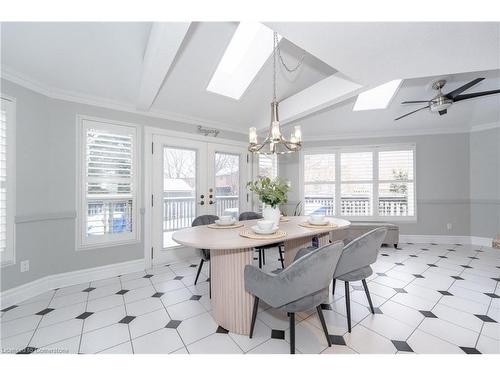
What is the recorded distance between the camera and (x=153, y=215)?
11.0 ft

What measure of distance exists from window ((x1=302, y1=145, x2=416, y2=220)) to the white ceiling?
1.38 meters

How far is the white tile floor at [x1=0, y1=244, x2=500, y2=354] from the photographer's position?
1651mm

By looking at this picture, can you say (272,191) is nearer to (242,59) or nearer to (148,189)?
(148,189)

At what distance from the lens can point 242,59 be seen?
3.21 metres

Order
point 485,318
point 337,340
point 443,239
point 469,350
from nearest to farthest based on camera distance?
point 469,350 < point 337,340 < point 485,318 < point 443,239

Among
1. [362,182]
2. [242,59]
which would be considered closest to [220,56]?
[242,59]

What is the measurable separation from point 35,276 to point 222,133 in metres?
3.37

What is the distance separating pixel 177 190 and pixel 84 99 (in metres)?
1.76

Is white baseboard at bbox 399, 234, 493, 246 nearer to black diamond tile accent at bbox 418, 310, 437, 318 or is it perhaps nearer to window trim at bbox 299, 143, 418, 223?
window trim at bbox 299, 143, 418, 223
